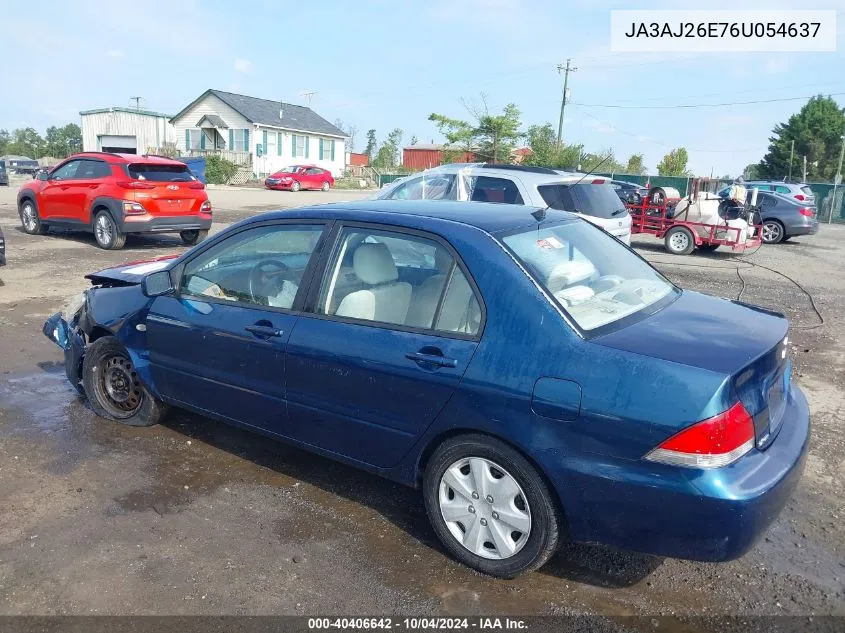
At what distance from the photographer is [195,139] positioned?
1848 inches

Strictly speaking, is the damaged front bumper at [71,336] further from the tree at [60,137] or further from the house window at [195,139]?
the tree at [60,137]

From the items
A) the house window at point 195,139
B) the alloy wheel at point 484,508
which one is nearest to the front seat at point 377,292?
the alloy wheel at point 484,508

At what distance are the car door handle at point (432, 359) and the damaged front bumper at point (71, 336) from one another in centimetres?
293

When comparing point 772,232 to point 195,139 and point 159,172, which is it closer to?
point 159,172

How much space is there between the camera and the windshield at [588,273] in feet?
10.2

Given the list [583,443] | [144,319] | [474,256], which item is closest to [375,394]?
[474,256]

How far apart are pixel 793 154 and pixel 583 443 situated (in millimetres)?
62128

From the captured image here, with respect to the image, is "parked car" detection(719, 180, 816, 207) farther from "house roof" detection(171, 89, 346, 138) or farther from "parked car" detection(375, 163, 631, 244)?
"house roof" detection(171, 89, 346, 138)

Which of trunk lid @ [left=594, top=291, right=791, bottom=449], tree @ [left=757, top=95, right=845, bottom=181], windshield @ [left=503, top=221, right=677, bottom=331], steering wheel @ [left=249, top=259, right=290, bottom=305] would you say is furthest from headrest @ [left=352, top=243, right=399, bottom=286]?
tree @ [left=757, top=95, right=845, bottom=181]

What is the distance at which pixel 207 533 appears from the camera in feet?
11.5

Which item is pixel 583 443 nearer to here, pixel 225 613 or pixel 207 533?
pixel 225 613

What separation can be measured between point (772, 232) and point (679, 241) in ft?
16.6

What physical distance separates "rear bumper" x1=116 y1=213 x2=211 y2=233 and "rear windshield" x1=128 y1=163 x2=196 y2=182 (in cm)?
70

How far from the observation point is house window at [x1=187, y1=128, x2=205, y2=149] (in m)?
46.8
